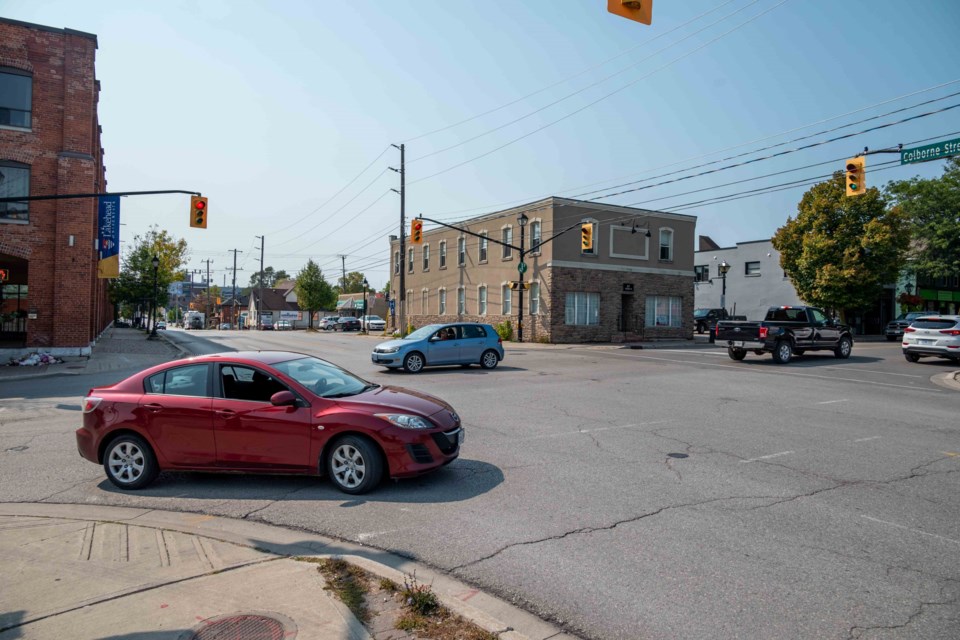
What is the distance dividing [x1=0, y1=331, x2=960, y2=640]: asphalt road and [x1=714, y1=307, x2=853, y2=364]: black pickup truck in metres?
9.27

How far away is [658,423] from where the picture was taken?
1006 centimetres

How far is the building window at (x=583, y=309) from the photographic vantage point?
118ft

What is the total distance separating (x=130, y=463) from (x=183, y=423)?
2.59ft

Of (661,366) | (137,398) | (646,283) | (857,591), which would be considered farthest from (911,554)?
Result: (646,283)

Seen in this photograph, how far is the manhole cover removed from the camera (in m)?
3.43

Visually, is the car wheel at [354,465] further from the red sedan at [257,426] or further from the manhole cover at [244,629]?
the manhole cover at [244,629]

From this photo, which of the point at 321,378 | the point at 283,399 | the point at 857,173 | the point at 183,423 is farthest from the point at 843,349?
the point at 183,423

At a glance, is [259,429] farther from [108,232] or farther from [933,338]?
[108,232]

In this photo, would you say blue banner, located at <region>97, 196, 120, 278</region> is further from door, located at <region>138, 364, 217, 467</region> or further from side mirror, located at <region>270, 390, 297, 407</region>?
side mirror, located at <region>270, 390, 297, 407</region>

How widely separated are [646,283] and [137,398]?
35551mm

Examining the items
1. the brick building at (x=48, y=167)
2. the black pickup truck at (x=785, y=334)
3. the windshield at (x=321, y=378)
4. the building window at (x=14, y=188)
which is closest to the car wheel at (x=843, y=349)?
the black pickup truck at (x=785, y=334)

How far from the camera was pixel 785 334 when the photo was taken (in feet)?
69.5

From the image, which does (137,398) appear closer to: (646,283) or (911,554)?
(911,554)

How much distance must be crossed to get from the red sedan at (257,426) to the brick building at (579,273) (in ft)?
88.6
